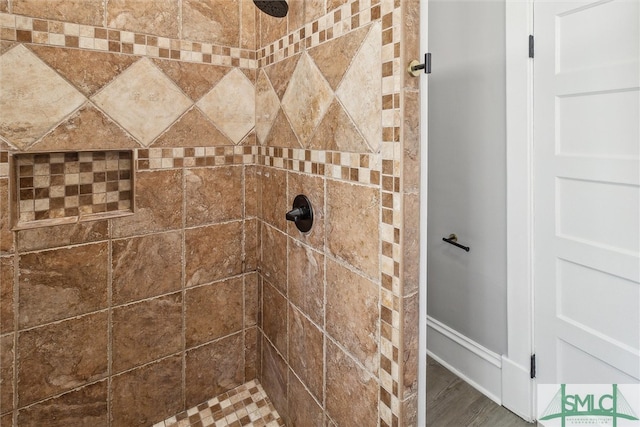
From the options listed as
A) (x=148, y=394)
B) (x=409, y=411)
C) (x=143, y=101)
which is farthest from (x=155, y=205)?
(x=409, y=411)

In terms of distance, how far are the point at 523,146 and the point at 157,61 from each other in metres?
1.48

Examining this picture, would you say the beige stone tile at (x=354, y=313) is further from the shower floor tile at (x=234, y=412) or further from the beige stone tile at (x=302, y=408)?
the shower floor tile at (x=234, y=412)

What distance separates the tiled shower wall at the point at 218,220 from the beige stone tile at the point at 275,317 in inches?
0.5

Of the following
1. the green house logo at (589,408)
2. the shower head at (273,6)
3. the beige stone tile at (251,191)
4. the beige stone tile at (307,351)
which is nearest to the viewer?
the shower head at (273,6)

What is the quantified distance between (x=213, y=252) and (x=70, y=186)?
1.81ft

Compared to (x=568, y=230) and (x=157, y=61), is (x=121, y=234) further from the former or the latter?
(x=568, y=230)

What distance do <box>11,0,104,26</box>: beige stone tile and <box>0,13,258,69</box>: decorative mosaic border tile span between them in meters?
0.02

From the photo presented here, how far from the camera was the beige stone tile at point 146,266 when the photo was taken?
4.12 ft

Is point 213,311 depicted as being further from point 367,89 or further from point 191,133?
point 367,89

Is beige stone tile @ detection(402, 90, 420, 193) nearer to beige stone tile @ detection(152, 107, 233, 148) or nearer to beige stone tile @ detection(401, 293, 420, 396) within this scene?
beige stone tile @ detection(401, 293, 420, 396)

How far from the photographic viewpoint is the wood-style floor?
5.15 ft

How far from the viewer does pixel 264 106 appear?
1.42 meters

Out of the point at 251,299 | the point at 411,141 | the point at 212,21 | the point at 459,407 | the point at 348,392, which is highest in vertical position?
the point at 212,21

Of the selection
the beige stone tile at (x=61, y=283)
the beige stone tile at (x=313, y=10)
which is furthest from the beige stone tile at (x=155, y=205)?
the beige stone tile at (x=313, y=10)
